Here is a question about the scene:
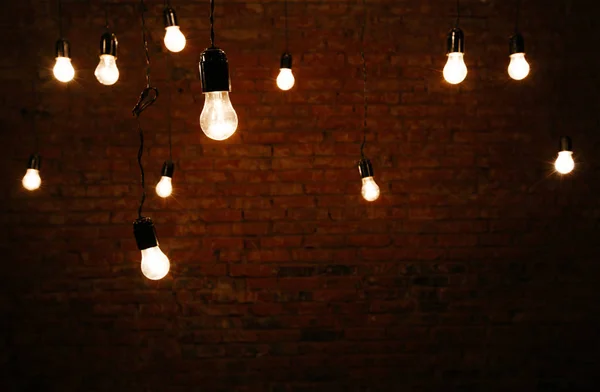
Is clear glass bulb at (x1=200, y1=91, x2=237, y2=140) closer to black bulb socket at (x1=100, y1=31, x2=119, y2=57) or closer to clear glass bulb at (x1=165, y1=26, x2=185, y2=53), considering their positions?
clear glass bulb at (x1=165, y1=26, x2=185, y2=53)

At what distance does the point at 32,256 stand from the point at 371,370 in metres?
2.41

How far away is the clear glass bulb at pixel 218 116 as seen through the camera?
5.30 feet

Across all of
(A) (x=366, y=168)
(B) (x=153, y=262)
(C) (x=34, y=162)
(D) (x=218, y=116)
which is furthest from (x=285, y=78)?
(C) (x=34, y=162)

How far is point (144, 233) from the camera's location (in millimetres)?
1804

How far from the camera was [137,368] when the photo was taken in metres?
3.00

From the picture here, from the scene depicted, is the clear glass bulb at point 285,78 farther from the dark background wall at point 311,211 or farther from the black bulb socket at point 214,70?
the black bulb socket at point 214,70

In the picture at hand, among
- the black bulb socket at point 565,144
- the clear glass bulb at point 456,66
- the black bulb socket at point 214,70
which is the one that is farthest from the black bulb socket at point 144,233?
the black bulb socket at point 565,144

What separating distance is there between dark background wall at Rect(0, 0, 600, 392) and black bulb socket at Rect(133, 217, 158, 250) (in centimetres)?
117

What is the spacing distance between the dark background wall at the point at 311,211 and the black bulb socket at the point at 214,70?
1.42 meters

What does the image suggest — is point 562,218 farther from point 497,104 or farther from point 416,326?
point 416,326

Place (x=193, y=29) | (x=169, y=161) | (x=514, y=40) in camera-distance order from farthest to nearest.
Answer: (x=193, y=29), (x=169, y=161), (x=514, y=40)

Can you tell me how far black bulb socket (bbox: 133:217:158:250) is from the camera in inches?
70.8

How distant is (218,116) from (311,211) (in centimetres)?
148

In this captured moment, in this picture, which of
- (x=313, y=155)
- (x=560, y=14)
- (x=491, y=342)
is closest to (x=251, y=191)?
(x=313, y=155)
